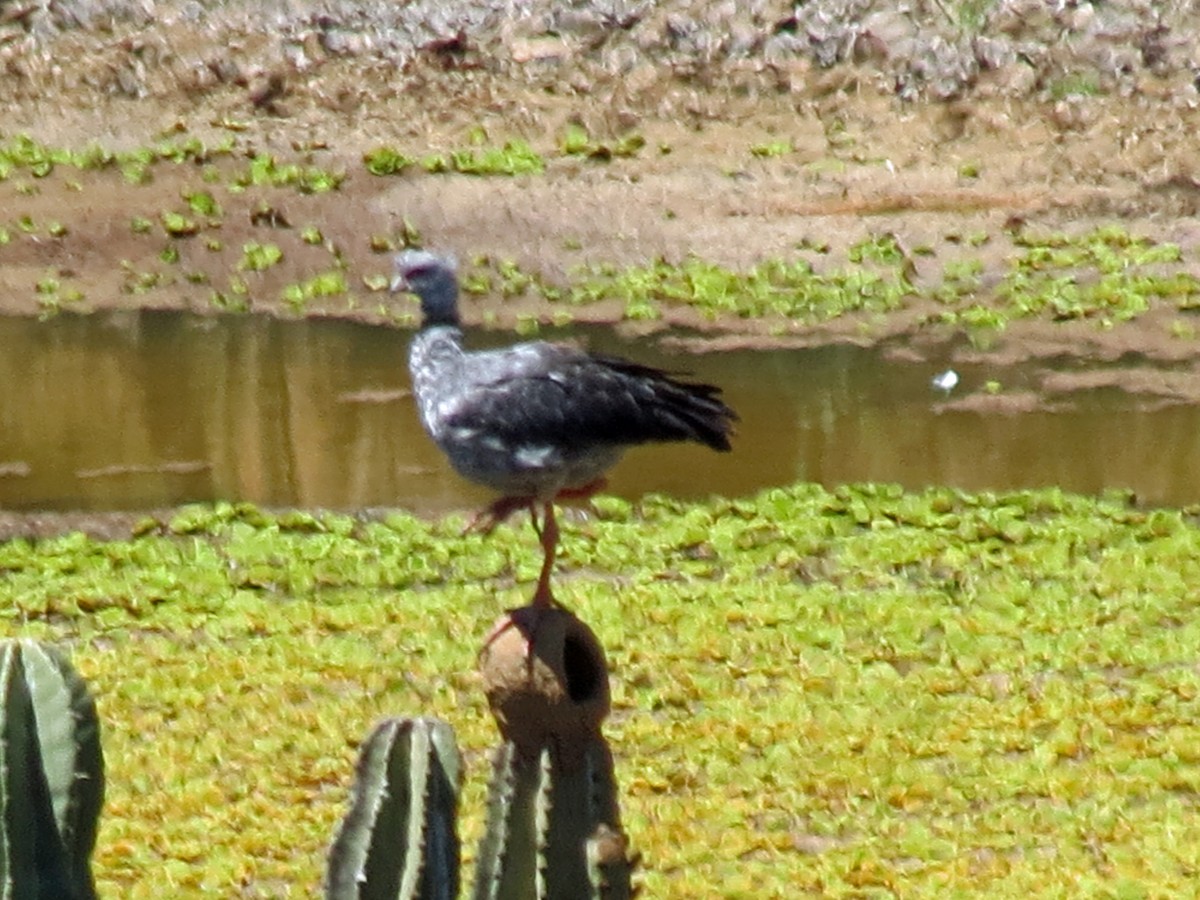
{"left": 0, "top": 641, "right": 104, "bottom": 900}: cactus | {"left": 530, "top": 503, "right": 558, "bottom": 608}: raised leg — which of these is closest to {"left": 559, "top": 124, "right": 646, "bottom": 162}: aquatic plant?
{"left": 530, "top": 503, "right": 558, "bottom": 608}: raised leg

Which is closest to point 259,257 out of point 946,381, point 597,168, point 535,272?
point 535,272

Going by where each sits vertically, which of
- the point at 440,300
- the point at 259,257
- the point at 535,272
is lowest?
the point at 440,300

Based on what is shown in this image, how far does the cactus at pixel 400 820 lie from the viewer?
4215 millimetres

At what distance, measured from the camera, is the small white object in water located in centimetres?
1218

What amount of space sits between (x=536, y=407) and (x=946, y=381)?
6.77 metres

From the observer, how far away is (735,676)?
8.30 m

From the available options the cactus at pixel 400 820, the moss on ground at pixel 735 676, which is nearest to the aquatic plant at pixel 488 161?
the moss on ground at pixel 735 676

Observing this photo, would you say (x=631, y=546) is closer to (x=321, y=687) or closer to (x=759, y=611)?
(x=759, y=611)

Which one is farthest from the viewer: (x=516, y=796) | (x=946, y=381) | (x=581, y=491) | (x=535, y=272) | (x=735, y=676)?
(x=535, y=272)

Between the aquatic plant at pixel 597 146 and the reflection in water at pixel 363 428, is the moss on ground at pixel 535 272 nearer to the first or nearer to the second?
the aquatic plant at pixel 597 146

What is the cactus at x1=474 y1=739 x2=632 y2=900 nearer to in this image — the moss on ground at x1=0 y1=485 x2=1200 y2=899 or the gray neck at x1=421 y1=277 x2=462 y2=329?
the gray neck at x1=421 y1=277 x2=462 y2=329

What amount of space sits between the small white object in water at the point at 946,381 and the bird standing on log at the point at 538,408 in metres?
6.30

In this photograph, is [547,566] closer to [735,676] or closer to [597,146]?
[735,676]

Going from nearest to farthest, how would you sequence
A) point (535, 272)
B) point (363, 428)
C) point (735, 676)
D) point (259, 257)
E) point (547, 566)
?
point (547, 566)
point (735, 676)
point (363, 428)
point (535, 272)
point (259, 257)
